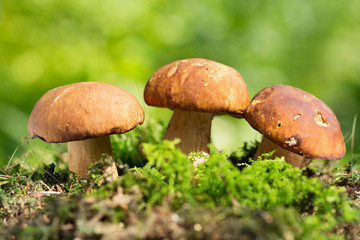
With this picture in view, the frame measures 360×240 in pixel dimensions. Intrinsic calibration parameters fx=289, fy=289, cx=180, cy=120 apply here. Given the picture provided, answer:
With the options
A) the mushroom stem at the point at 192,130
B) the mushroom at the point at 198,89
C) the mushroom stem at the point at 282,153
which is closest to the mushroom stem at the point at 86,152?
the mushroom at the point at 198,89

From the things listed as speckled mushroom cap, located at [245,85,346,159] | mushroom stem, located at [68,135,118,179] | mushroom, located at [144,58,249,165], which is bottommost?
mushroom stem, located at [68,135,118,179]

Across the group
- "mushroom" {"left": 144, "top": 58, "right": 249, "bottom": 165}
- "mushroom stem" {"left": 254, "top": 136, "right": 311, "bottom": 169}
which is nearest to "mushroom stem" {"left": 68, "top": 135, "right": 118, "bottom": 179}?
"mushroom" {"left": 144, "top": 58, "right": 249, "bottom": 165}

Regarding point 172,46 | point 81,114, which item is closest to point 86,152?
point 81,114

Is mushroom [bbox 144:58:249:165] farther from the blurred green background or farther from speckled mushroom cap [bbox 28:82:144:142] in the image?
the blurred green background

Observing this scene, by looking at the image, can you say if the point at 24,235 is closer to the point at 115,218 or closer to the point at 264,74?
the point at 115,218

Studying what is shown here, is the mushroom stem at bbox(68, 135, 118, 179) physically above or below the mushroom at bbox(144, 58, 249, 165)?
below
